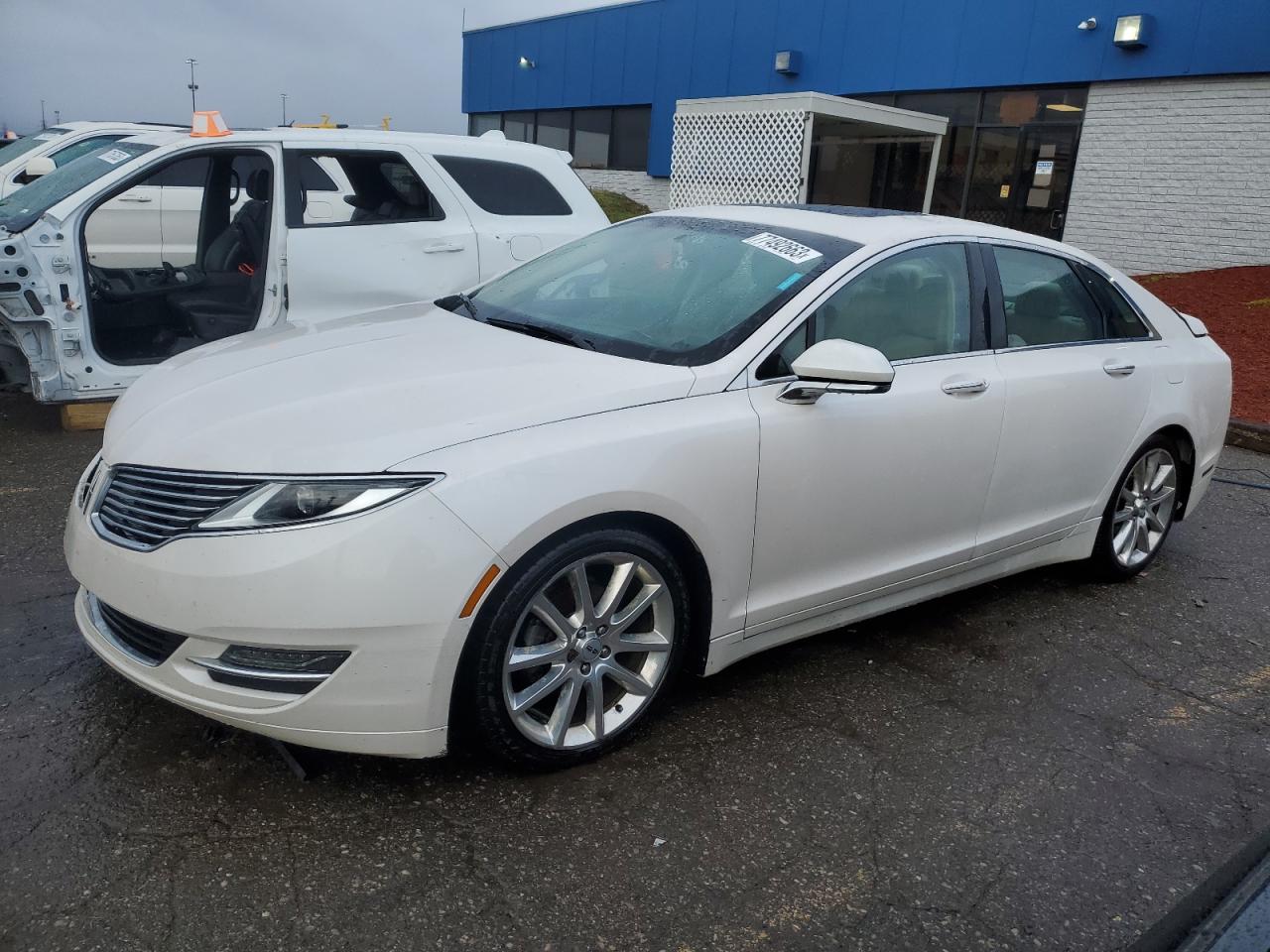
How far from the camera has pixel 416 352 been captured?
3.12 metres

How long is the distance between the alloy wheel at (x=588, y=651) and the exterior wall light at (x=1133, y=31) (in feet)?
45.2

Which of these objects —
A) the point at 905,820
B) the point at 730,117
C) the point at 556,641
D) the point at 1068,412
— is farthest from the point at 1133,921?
the point at 730,117

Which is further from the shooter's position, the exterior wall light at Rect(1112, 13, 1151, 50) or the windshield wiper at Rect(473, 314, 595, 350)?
the exterior wall light at Rect(1112, 13, 1151, 50)

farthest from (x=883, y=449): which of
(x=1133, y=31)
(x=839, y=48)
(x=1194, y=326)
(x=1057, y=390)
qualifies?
(x=839, y=48)

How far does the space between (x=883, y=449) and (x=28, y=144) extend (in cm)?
991

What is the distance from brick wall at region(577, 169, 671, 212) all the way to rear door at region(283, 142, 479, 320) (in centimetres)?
1557

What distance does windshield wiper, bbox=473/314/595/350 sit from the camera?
3.20 metres

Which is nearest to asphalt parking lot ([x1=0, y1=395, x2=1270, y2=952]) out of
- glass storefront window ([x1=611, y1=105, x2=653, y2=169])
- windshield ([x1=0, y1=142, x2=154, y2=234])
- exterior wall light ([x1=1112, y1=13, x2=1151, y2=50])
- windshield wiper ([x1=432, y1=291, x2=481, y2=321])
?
windshield wiper ([x1=432, y1=291, x2=481, y2=321])

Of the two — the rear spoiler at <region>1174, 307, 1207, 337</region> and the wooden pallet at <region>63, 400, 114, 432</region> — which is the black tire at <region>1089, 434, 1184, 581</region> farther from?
the wooden pallet at <region>63, 400, 114, 432</region>

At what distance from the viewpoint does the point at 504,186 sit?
6.67m

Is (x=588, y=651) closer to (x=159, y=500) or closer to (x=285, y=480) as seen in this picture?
(x=285, y=480)

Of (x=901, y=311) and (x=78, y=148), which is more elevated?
(x=78, y=148)

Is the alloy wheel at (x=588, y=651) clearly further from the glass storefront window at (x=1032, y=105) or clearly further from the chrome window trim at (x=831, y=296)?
the glass storefront window at (x=1032, y=105)

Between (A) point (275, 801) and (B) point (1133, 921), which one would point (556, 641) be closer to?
(A) point (275, 801)
